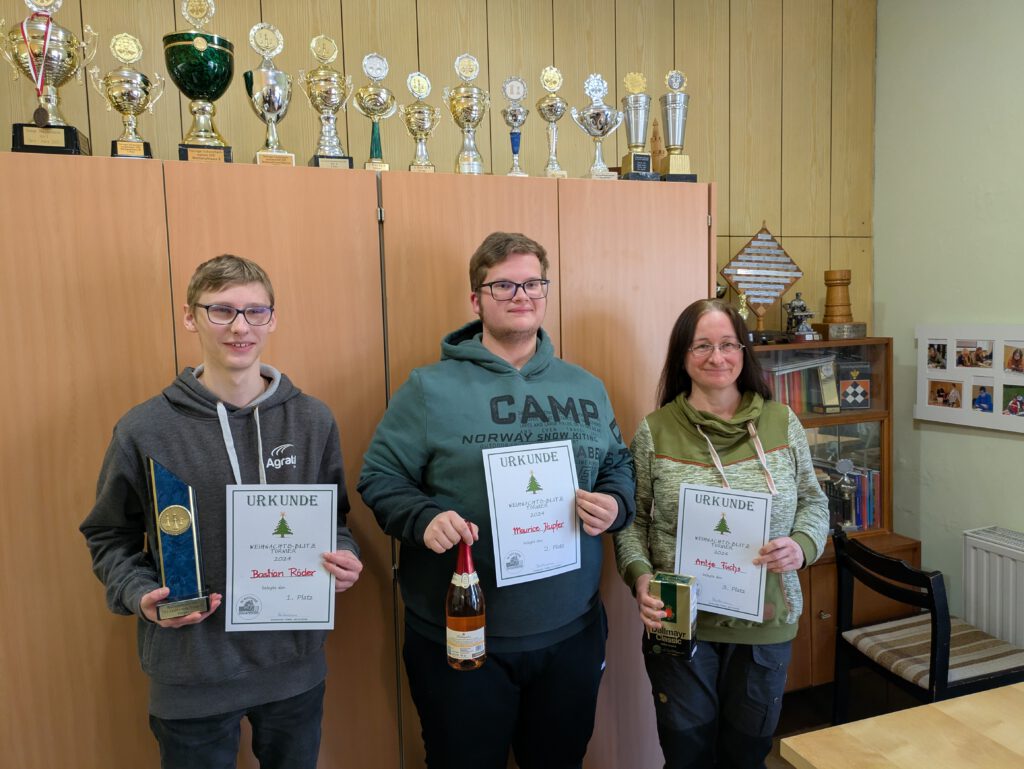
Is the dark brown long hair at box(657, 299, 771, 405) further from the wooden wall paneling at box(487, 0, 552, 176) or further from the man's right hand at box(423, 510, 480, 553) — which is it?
the wooden wall paneling at box(487, 0, 552, 176)

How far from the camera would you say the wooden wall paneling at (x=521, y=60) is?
277cm

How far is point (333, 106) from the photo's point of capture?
6.81 feet

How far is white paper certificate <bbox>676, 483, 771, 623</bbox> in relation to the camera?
1.57m

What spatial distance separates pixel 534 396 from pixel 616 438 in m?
0.28

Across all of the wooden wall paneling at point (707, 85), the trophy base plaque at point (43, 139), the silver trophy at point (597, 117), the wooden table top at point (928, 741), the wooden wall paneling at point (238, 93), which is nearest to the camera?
the wooden table top at point (928, 741)

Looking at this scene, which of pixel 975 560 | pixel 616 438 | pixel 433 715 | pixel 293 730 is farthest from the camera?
pixel 975 560

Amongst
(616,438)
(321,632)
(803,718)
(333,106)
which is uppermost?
(333,106)

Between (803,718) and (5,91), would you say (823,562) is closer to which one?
(803,718)

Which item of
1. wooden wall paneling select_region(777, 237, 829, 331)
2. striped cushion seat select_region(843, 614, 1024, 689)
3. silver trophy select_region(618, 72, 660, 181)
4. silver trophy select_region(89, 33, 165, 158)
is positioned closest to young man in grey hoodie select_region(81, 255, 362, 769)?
silver trophy select_region(89, 33, 165, 158)

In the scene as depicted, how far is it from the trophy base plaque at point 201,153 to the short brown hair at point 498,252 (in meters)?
0.82

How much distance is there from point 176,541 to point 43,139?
1.16m

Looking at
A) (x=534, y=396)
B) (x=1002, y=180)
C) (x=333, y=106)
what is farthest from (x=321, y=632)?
(x=1002, y=180)

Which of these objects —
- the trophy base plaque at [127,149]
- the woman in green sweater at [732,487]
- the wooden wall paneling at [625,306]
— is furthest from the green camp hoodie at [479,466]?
the trophy base plaque at [127,149]

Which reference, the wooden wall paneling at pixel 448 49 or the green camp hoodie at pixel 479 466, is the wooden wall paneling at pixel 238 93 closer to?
the wooden wall paneling at pixel 448 49
